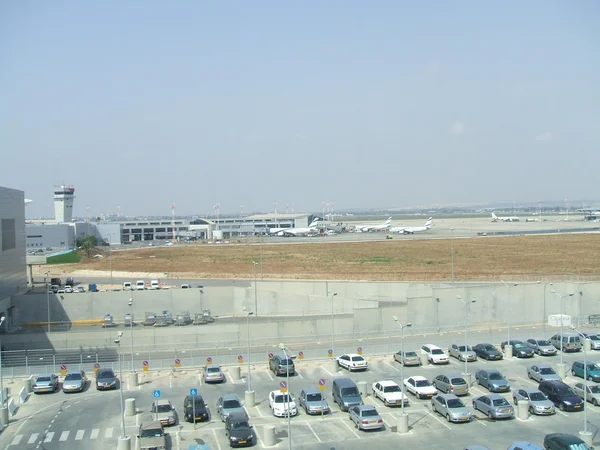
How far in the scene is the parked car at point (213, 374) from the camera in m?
29.5

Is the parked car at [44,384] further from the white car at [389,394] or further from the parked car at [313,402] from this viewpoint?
the white car at [389,394]

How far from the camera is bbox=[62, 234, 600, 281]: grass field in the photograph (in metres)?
69.8

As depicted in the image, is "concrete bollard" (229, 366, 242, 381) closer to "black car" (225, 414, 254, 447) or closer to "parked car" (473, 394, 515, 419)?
"black car" (225, 414, 254, 447)

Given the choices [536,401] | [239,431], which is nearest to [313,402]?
[239,431]

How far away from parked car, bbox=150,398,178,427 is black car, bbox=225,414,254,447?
2.51m

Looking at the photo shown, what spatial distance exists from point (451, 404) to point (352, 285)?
27.1 metres

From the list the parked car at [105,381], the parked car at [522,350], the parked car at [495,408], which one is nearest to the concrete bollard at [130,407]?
the parked car at [105,381]

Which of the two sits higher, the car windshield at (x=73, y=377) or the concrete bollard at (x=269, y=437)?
the car windshield at (x=73, y=377)

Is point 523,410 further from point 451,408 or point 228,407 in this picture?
point 228,407

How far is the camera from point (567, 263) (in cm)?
7512

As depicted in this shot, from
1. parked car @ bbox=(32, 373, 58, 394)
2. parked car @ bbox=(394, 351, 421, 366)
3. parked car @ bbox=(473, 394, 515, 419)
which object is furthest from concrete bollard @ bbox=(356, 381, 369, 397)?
parked car @ bbox=(32, 373, 58, 394)

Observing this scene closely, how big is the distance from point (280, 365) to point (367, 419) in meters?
9.36

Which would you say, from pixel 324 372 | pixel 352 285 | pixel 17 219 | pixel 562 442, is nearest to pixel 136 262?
pixel 17 219

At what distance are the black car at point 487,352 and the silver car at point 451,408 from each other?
9.54m
